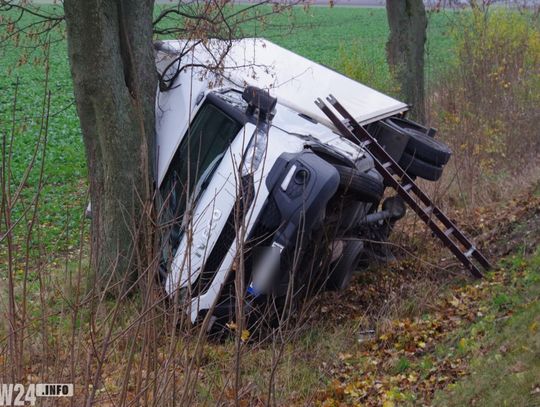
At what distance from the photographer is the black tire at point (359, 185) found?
22.6 ft

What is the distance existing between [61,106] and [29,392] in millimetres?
23381

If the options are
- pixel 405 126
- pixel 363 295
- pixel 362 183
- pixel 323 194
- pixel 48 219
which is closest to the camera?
pixel 323 194

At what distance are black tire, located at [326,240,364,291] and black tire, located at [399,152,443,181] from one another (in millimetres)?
1663

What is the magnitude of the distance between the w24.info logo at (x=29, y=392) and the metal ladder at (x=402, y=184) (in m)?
4.74

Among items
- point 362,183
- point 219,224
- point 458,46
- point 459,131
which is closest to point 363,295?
point 362,183

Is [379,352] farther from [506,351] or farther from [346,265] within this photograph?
[506,351]

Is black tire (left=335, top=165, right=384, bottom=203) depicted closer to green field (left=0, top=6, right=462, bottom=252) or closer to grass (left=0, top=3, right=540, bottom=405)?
grass (left=0, top=3, right=540, bottom=405)

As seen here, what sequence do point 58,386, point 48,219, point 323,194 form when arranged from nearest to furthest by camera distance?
1. point 58,386
2. point 323,194
3. point 48,219

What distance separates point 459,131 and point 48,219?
282 inches

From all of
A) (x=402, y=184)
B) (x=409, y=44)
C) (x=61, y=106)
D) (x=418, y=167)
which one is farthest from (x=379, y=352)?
(x=61, y=106)

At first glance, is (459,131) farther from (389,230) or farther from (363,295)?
(363,295)

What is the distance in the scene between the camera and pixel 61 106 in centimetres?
2600

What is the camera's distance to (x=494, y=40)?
1633 cm

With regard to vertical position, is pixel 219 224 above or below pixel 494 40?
below
